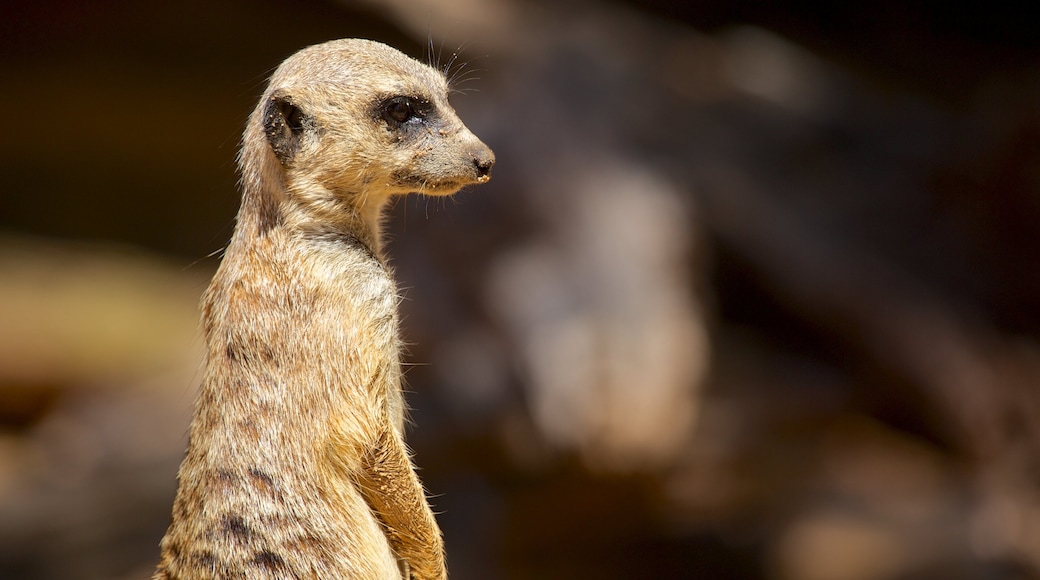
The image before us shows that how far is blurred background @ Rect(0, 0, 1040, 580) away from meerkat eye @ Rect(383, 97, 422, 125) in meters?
3.15

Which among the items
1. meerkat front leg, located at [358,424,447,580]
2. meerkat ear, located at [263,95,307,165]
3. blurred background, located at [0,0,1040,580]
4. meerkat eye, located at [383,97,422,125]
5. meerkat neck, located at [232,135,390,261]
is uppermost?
blurred background, located at [0,0,1040,580]

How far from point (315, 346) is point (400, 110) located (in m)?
0.51

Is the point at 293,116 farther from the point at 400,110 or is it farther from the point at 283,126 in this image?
the point at 400,110

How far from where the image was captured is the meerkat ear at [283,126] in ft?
7.00

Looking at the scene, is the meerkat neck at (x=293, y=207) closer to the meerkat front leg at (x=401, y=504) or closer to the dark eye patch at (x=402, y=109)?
the dark eye patch at (x=402, y=109)

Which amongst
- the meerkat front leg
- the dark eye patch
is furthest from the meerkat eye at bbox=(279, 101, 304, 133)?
the meerkat front leg

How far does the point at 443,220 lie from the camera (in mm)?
5949

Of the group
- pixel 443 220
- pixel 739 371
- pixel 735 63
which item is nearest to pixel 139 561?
pixel 443 220

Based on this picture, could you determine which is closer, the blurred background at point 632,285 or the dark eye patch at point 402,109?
the dark eye patch at point 402,109

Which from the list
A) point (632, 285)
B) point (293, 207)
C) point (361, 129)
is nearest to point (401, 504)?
point (293, 207)

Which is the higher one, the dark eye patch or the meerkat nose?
the dark eye patch

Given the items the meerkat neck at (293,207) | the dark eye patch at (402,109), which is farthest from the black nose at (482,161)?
the meerkat neck at (293,207)

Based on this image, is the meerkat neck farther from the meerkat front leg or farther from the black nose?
the meerkat front leg

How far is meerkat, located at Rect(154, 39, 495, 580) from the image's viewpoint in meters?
2.12
